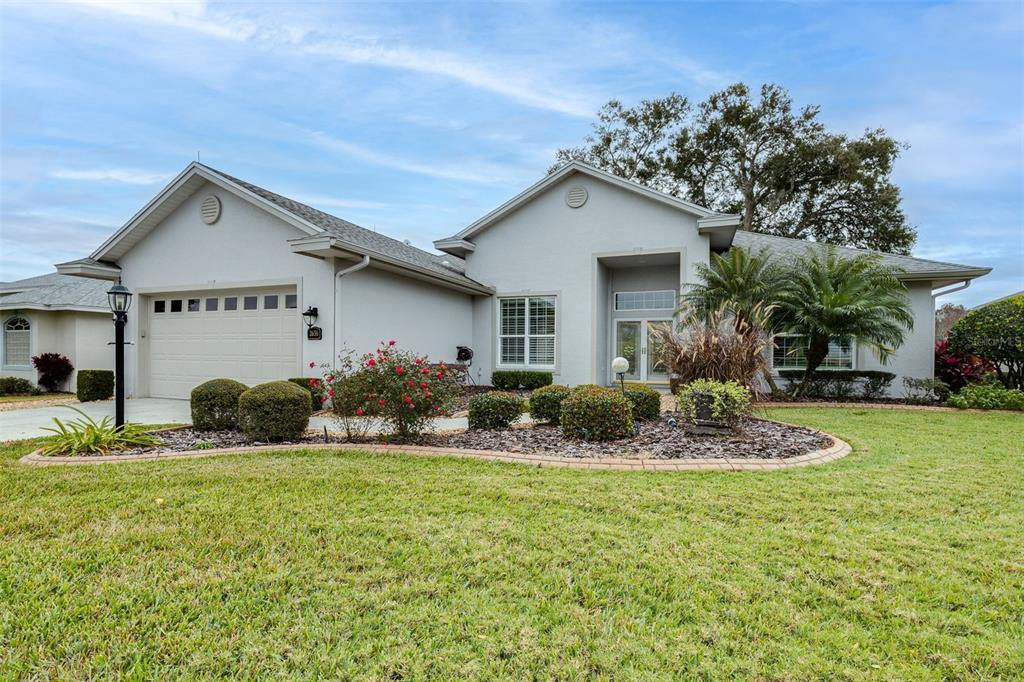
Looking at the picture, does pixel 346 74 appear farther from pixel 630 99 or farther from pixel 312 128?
pixel 630 99

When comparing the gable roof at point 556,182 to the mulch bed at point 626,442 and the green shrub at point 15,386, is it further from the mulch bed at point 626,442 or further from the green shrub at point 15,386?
the green shrub at point 15,386

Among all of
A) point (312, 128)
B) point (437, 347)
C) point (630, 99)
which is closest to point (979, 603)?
point (437, 347)

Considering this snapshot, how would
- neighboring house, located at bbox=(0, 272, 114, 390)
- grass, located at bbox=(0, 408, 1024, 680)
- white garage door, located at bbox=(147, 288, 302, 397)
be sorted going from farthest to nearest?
neighboring house, located at bbox=(0, 272, 114, 390)
white garage door, located at bbox=(147, 288, 302, 397)
grass, located at bbox=(0, 408, 1024, 680)

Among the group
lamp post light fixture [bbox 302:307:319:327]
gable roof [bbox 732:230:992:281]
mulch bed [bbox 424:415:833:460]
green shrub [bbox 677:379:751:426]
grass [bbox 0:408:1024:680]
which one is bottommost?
grass [bbox 0:408:1024:680]

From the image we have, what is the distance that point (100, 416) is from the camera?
10047mm

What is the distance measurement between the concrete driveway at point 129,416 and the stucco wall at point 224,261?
118 cm

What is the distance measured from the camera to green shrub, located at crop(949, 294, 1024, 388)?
1143 cm

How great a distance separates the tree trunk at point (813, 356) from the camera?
39.7 ft

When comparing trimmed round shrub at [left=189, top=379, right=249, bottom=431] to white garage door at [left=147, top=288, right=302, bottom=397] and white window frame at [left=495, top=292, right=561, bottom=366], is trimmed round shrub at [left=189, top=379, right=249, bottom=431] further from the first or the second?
white window frame at [left=495, top=292, right=561, bottom=366]

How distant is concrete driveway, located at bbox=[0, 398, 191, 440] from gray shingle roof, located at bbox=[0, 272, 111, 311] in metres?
4.85

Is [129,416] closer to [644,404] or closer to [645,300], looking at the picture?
[644,404]

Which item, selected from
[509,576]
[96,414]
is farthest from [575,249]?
[509,576]

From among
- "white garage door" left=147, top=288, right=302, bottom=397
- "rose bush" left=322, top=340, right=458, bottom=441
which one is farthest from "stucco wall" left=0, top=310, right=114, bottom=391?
"rose bush" left=322, top=340, right=458, bottom=441

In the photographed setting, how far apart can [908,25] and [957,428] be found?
706cm
